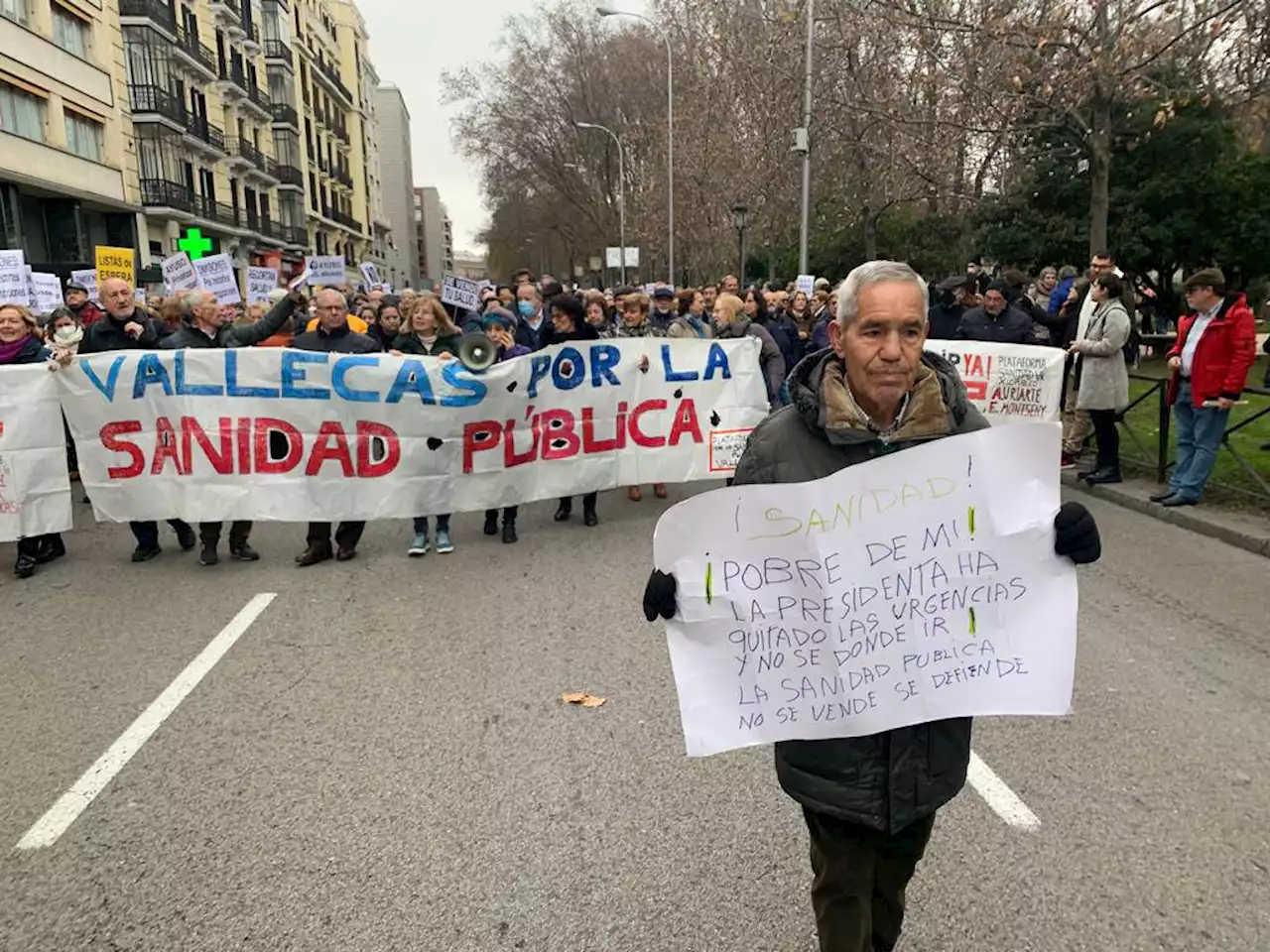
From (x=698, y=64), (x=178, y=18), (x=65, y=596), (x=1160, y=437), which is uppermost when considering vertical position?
(x=178, y=18)

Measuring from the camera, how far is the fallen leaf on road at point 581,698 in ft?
14.0

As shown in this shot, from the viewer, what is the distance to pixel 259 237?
54.2 metres

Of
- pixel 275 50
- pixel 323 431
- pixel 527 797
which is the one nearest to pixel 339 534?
pixel 323 431

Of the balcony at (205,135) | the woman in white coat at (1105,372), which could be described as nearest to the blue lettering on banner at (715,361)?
the woman in white coat at (1105,372)

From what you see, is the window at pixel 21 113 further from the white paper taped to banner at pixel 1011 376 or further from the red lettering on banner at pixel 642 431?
the white paper taped to banner at pixel 1011 376

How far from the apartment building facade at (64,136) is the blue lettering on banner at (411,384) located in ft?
87.7

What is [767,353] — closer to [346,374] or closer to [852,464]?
[346,374]

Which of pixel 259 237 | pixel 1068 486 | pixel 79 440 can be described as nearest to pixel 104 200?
pixel 259 237

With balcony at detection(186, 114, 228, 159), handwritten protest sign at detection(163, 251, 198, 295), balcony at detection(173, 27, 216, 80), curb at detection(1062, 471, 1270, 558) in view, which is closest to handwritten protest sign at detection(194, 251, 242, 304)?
handwritten protest sign at detection(163, 251, 198, 295)

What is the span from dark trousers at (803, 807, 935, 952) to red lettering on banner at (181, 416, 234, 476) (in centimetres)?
568

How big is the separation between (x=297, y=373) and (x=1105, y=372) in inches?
273

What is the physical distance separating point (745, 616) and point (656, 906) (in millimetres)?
1192

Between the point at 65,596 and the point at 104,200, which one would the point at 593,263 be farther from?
the point at 65,596

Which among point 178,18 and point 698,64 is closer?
point 698,64
